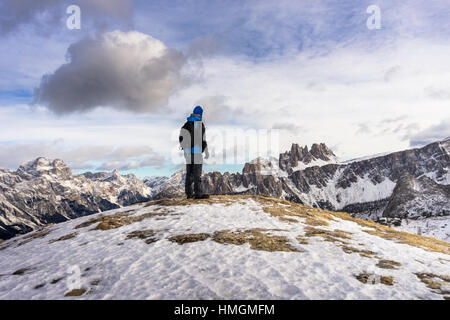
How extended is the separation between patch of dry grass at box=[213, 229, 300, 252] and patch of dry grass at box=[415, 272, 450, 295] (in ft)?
13.1

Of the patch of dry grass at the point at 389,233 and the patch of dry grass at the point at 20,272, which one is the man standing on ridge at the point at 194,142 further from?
the patch of dry grass at the point at 20,272

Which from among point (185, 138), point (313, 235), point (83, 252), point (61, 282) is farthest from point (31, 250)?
point (313, 235)

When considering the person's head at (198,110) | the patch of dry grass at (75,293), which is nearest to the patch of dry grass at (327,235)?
the patch of dry grass at (75,293)

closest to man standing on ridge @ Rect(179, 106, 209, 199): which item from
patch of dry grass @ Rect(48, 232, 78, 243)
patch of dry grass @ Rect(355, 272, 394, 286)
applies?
patch of dry grass @ Rect(48, 232, 78, 243)

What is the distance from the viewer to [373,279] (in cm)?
757

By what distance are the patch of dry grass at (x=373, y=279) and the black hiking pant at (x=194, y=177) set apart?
1448cm

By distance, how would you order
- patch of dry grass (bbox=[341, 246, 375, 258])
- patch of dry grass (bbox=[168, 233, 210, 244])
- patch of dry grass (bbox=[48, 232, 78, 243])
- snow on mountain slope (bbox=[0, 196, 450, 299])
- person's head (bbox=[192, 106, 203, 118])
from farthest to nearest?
person's head (bbox=[192, 106, 203, 118]) < patch of dry grass (bbox=[48, 232, 78, 243]) < patch of dry grass (bbox=[168, 233, 210, 244]) < patch of dry grass (bbox=[341, 246, 375, 258]) < snow on mountain slope (bbox=[0, 196, 450, 299])

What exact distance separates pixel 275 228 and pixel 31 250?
12.5m

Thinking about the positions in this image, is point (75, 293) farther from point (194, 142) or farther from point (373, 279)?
point (194, 142)

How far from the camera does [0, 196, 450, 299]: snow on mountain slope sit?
6910mm

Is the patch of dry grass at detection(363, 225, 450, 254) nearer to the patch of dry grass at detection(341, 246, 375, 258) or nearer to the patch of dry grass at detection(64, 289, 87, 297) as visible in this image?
the patch of dry grass at detection(341, 246, 375, 258)

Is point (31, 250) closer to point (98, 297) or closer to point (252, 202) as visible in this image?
point (98, 297)
